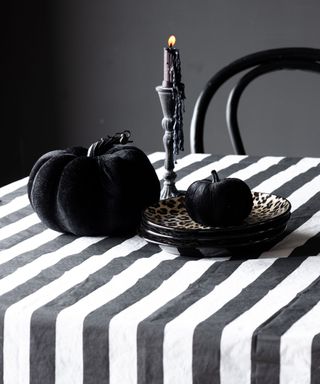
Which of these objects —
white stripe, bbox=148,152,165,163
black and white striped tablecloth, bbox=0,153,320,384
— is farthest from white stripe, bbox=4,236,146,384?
white stripe, bbox=148,152,165,163

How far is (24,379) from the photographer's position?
1058mm

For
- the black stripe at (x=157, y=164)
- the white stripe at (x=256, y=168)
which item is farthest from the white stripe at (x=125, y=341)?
the black stripe at (x=157, y=164)

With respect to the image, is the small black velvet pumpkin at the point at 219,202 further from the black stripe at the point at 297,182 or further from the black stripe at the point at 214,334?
the black stripe at the point at 297,182

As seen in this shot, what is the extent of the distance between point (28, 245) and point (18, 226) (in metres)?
0.12

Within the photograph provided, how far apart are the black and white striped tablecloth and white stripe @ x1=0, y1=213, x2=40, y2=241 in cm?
9

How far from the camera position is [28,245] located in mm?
1343

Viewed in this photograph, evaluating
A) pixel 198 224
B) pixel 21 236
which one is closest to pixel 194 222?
pixel 198 224

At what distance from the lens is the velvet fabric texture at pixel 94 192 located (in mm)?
1326

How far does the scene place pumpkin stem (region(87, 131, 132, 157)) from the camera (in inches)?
54.4

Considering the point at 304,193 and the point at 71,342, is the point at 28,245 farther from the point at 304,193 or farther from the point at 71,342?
the point at 304,193

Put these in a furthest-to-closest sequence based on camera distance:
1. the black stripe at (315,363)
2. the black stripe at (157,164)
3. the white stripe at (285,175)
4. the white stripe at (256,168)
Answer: the black stripe at (157,164) < the white stripe at (256,168) < the white stripe at (285,175) < the black stripe at (315,363)

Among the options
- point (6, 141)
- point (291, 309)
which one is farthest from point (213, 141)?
point (291, 309)

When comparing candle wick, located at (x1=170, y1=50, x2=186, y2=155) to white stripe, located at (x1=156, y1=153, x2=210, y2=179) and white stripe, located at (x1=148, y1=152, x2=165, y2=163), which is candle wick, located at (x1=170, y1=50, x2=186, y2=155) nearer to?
white stripe, located at (x1=156, y1=153, x2=210, y2=179)

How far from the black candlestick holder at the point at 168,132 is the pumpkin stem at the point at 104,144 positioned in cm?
6
